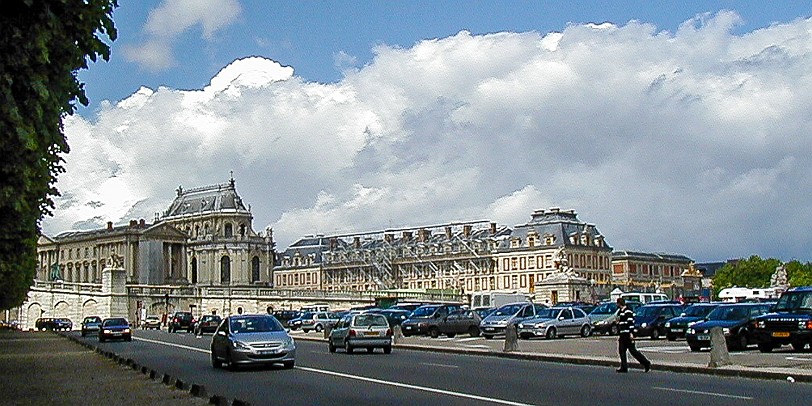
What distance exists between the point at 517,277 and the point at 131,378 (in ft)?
432

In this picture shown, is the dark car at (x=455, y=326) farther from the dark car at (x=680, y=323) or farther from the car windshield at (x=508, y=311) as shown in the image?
the dark car at (x=680, y=323)

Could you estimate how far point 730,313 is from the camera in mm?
40344

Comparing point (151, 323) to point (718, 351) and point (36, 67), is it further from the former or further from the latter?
point (36, 67)

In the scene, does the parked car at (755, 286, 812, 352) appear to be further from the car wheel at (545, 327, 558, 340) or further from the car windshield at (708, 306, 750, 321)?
the car wheel at (545, 327, 558, 340)

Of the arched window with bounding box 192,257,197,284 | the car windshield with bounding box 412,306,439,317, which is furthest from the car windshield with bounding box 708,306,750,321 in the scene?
the arched window with bounding box 192,257,197,284

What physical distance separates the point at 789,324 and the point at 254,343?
1653cm

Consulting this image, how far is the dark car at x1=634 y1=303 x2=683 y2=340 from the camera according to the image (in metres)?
51.9

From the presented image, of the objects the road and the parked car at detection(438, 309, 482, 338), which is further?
the parked car at detection(438, 309, 482, 338)

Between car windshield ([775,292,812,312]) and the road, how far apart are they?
26.8 feet

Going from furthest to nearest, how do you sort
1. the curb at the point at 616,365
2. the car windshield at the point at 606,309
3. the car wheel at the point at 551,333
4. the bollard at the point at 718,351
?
the car windshield at the point at 606,309, the car wheel at the point at 551,333, the bollard at the point at 718,351, the curb at the point at 616,365

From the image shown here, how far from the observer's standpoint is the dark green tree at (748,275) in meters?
183

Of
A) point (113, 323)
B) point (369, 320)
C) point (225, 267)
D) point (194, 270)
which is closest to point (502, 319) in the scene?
point (369, 320)

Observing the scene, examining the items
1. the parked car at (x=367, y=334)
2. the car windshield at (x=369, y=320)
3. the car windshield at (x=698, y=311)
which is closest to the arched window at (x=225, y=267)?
the car windshield at (x=698, y=311)

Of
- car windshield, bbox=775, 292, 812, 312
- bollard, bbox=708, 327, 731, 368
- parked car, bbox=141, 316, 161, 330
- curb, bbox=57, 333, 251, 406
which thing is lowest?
Result: parked car, bbox=141, 316, 161, 330
